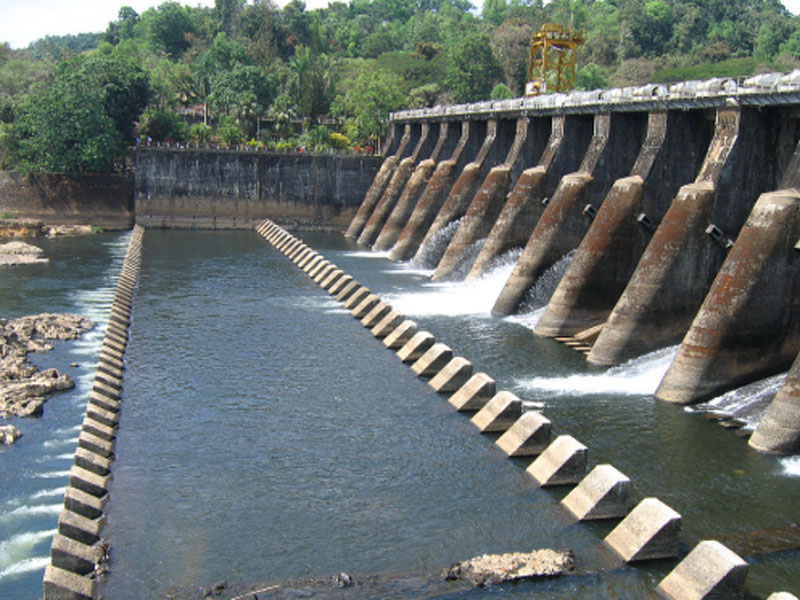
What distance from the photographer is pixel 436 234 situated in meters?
58.8

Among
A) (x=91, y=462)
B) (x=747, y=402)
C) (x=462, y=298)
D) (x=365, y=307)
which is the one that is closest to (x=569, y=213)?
(x=462, y=298)

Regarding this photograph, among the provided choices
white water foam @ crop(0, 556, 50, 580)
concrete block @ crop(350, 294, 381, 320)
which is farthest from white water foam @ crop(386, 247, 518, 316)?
white water foam @ crop(0, 556, 50, 580)

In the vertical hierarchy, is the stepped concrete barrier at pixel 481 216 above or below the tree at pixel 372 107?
below

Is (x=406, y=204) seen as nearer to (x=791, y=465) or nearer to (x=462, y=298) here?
(x=462, y=298)

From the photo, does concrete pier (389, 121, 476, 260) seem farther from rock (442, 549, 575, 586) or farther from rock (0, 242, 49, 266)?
rock (442, 549, 575, 586)

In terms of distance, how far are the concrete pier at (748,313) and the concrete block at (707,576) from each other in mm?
11599

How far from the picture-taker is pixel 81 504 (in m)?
20.9

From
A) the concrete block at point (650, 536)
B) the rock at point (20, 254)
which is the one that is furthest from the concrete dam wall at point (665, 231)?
the rock at point (20, 254)

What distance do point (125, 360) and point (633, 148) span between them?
974 inches

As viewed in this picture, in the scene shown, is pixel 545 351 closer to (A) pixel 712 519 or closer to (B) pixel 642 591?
(A) pixel 712 519

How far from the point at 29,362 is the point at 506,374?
16.3 metres

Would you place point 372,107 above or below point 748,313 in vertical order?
above

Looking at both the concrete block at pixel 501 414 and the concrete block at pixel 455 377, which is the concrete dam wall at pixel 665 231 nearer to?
the concrete block at pixel 501 414

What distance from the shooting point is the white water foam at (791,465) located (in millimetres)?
23203
